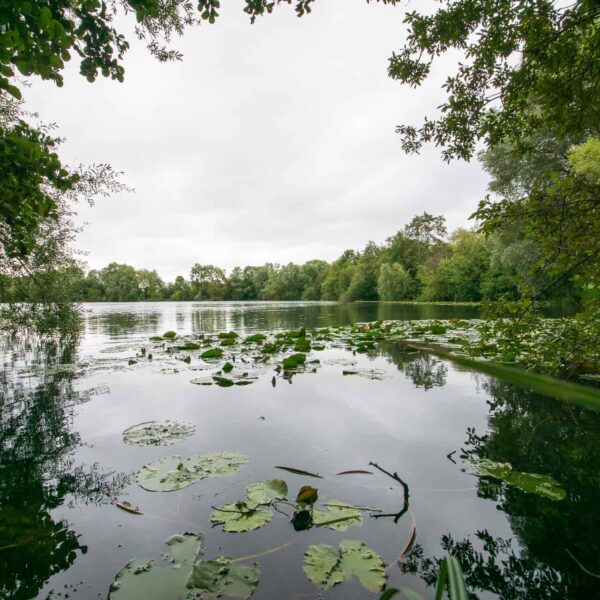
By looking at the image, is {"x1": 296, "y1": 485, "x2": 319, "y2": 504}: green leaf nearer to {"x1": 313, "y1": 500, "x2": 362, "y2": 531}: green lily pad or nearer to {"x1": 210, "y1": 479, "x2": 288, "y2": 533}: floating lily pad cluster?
{"x1": 313, "y1": 500, "x2": 362, "y2": 531}: green lily pad

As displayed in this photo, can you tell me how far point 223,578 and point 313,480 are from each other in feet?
4.81

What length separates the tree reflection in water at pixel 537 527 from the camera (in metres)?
2.26

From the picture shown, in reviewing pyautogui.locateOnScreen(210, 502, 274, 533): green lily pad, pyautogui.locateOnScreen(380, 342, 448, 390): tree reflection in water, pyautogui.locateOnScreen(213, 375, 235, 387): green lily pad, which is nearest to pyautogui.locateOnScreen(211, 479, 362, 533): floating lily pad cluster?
pyautogui.locateOnScreen(210, 502, 274, 533): green lily pad

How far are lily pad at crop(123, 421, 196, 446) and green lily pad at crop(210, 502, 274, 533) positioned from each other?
1.84 m

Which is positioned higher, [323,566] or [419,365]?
[323,566]

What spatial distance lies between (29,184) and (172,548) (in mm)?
2724

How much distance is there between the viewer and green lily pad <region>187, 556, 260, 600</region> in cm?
207

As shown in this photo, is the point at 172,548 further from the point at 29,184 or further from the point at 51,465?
the point at 29,184

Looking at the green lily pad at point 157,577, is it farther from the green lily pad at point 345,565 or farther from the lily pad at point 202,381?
the lily pad at point 202,381

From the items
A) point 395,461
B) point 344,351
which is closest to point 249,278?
point 344,351

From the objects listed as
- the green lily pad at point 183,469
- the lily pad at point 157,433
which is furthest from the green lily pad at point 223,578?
the lily pad at point 157,433

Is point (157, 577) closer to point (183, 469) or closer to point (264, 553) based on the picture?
point (264, 553)

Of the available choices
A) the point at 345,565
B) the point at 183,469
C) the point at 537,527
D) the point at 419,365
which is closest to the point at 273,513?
the point at 345,565

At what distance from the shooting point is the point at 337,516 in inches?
111
